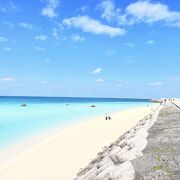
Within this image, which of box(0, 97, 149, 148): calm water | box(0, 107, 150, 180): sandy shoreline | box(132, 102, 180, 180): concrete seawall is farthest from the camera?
box(0, 97, 149, 148): calm water

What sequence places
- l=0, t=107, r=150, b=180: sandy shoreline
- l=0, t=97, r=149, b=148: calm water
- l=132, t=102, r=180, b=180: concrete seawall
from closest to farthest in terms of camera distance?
l=132, t=102, r=180, b=180: concrete seawall < l=0, t=107, r=150, b=180: sandy shoreline < l=0, t=97, r=149, b=148: calm water

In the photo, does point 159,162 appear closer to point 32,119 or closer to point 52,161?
point 52,161

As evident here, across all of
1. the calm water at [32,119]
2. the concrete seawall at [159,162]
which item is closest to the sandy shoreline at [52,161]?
the concrete seawall at [159,162]

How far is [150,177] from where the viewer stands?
5.93 m

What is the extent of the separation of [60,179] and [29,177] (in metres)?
1.05

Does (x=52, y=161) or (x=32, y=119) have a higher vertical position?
(x=32, y=119)

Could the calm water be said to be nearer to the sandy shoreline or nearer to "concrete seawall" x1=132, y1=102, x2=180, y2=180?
the sandy shoreline

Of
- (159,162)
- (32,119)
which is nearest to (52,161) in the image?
(159,162)

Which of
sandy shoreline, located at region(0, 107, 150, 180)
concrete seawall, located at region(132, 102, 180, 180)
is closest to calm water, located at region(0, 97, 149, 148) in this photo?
sandy shoreline, located at region(0, 107, 150, 180)

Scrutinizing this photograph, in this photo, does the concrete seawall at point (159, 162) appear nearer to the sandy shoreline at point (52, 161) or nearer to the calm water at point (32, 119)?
the sandy shoreline at point (52, 161)

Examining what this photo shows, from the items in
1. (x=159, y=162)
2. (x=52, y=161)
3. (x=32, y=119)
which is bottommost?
(x=52, y=161)

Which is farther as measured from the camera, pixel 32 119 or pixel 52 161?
pixel 32 119

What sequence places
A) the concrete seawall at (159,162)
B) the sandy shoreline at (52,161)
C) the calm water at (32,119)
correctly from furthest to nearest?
the calm water at (32,119) → the sandy shoreline at (52,161) → the concrete seawall at (159,162)

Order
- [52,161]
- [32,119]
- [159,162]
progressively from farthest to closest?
1. [32,119]
2. [52,161]
3. [159,162]
